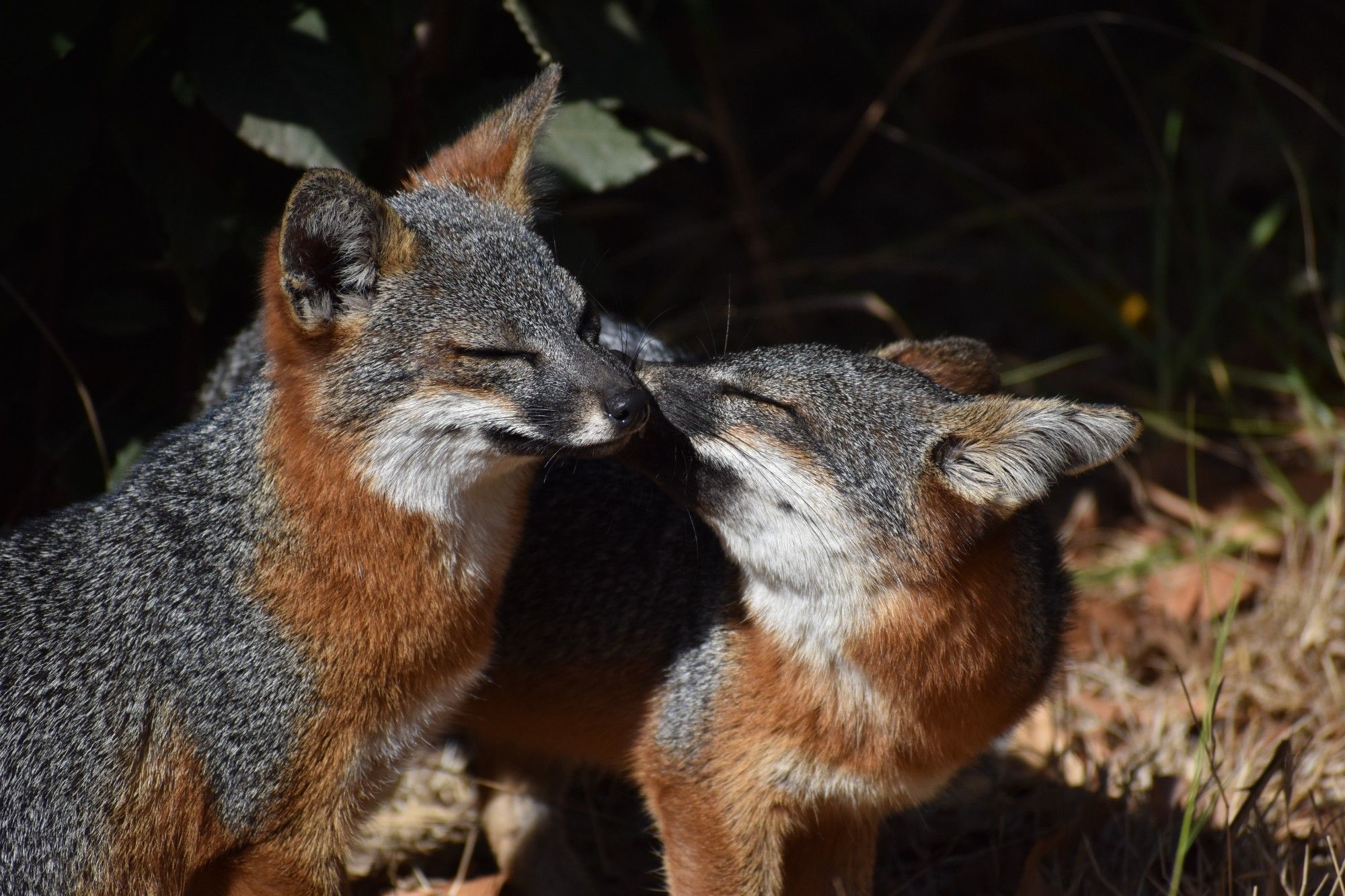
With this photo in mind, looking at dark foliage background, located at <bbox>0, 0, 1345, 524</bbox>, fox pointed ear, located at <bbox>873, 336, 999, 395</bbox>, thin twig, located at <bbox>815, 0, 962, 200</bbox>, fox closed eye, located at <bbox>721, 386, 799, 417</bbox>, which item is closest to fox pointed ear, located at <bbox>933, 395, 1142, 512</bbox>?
fox closed eye, located at <bbox>721, 386, 799, 417</bbox>

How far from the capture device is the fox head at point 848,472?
10.7 feet

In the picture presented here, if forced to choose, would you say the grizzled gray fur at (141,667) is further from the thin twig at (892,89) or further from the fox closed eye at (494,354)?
the thin twig at (892,89)

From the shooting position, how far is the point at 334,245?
3031mm

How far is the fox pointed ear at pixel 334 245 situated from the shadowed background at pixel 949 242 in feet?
3.17

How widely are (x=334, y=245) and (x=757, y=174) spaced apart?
4770 millimetres

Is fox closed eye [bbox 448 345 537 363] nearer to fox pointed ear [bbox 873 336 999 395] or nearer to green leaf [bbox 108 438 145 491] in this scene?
fox pointed ear [bbox 873 336 999 395]

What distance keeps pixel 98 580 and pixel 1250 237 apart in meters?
5.13

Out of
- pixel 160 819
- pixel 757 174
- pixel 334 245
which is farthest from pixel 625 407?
pixel 757 174

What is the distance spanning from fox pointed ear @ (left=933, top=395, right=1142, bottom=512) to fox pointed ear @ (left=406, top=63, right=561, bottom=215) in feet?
4.36

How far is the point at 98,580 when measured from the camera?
3391 millimetres

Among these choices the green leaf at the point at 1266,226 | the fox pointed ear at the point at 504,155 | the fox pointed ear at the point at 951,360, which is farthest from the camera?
the green leaf at the point at 1266,226

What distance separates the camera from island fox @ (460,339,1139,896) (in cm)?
329

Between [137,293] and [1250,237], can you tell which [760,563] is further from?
[1250,237]

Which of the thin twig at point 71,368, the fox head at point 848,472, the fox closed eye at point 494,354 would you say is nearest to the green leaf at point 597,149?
the fox head at point 848,472
